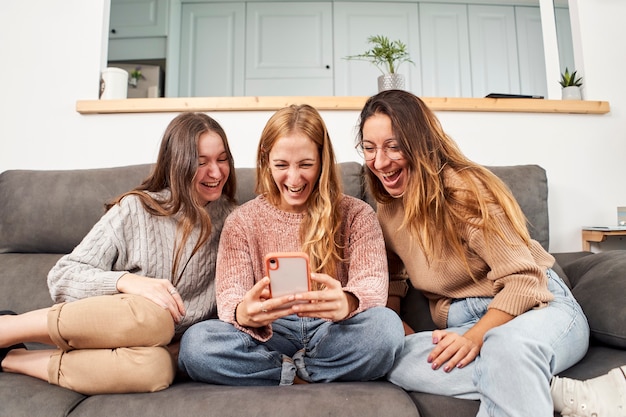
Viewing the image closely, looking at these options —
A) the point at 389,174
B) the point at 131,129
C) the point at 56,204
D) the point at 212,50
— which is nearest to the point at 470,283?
the point at 389,174

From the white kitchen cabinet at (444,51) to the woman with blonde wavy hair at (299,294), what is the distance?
2353 millimetres

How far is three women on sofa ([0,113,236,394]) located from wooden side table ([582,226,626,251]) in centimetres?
132

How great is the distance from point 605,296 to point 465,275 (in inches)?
12.4

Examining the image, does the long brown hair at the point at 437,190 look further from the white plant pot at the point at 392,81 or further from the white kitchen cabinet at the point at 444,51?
the white kitchen cabinet at the point at 444,51

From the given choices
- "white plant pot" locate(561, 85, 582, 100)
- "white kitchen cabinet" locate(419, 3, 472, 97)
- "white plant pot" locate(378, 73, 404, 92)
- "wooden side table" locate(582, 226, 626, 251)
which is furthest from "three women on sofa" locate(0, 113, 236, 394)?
"white kitchen cabinet" locate(419, 3, 472, 97)

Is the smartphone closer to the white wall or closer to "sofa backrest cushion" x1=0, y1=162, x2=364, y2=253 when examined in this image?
"sofa backrest cushion" x1=0, y1=162, x2=364, y2=253

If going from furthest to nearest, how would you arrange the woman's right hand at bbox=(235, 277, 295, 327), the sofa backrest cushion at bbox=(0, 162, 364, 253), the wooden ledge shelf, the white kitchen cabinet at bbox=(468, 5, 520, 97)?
the white kitchen cabinet at bbox=(468, 5, 520, 97)
the wooden ledge shelf
the sofa backrest cushion at bbox=(0, 162, 364, 253)
the woman's right hand at bbox=(235, 277, 295, 327)

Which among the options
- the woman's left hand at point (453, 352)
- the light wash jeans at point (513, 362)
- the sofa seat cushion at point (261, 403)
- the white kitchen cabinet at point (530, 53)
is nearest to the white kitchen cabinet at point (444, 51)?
the white kitchen cabinet at point (530, 53)

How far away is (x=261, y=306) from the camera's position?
750 millimetres

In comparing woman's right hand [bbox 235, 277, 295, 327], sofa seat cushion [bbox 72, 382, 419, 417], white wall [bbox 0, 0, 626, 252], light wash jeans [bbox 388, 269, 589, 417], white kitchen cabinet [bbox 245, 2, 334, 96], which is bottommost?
sofa seat cushion [bbox 72, 382, 419, 417]

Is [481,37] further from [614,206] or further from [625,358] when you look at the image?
[625,358]

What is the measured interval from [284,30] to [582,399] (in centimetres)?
299

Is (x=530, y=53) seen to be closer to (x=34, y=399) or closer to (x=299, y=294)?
(x=299, y=294)

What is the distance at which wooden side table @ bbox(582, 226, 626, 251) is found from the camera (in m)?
1.44
